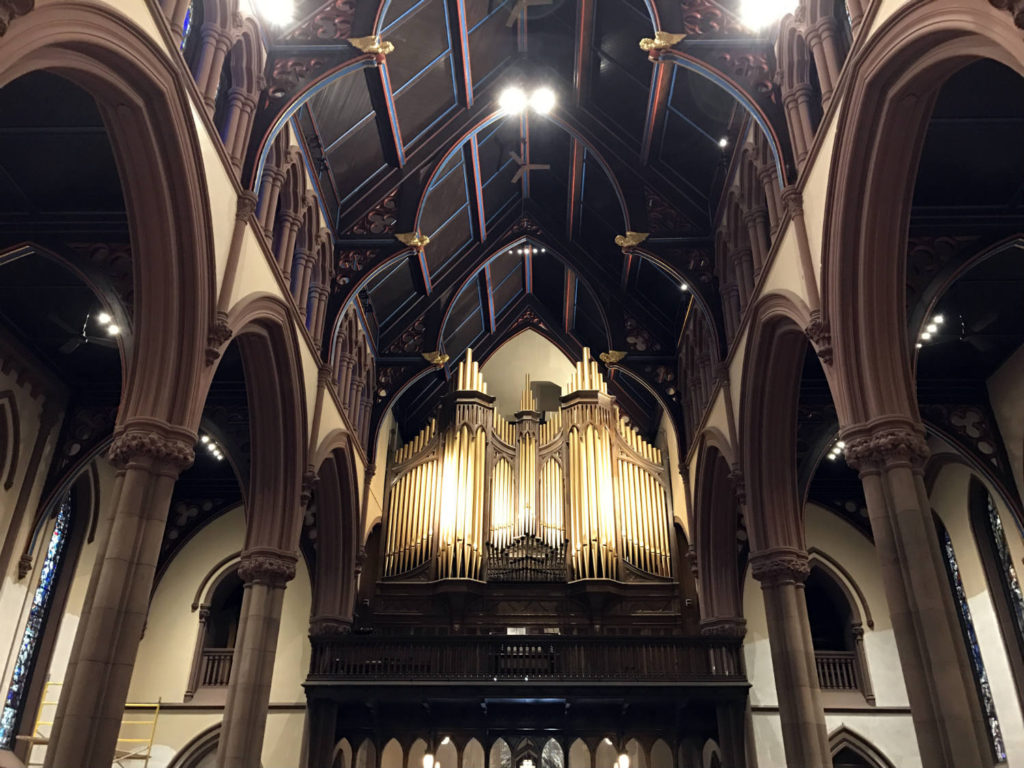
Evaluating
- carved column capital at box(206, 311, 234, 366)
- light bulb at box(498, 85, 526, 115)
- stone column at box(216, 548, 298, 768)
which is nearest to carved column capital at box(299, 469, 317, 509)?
stone column at box(216, 548, 298, 768)

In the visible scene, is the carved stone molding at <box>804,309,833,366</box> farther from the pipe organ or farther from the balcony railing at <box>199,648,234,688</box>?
the balcony railing at <box>199,648,234,688</box>

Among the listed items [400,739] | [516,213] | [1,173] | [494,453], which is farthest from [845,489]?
[1,173]

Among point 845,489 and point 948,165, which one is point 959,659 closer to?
point 948,165

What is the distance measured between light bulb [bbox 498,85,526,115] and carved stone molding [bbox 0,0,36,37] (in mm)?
10095

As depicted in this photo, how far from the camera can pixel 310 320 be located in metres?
14.3

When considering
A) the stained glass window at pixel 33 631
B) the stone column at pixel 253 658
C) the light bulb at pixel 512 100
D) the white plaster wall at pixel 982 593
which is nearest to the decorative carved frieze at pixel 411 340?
the light bulb at pixel 512 100

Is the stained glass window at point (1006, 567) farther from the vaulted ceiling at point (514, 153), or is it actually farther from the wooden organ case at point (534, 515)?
the vaulted ceiling at point (514, 153)

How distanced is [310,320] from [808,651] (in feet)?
29.0

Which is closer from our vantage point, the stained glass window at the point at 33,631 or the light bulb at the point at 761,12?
the light bulb at the point at 761,12

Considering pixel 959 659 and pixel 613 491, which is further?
pixel 613 491

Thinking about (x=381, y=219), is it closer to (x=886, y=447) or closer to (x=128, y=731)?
(x=886, y=447)

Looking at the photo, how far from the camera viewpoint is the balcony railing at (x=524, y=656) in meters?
13.9

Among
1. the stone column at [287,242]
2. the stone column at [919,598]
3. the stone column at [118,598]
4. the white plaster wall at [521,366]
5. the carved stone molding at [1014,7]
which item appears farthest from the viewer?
the white plaster wall at [521,366]

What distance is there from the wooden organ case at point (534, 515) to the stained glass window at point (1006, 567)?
Answer: 223 inches
